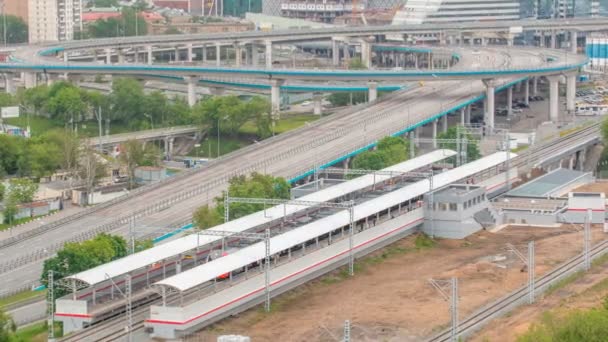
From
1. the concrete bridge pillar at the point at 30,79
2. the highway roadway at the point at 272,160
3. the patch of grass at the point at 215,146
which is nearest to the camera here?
the highway roadway at the point at 272,160

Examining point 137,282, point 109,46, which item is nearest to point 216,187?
point 137,282

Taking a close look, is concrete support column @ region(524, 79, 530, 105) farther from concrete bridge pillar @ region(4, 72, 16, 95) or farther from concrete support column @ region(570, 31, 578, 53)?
concrete bridge pillar @ region(4, 72, 16, 95)

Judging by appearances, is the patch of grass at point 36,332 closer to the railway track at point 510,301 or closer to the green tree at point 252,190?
the railway track at point 510,301

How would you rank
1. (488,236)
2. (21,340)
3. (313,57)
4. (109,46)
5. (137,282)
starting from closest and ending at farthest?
(21,340)
(137,282)
(488,236)
(109,46)
(313,57)

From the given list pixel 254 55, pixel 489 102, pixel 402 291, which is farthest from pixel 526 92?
pixel 402 291

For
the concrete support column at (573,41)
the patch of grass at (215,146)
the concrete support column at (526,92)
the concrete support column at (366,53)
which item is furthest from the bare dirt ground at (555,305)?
the concrete support column at (573,41)

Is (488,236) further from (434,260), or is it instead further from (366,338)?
(366,338)

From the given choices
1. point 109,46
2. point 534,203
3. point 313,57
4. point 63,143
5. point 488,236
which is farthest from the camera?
point 313,57
